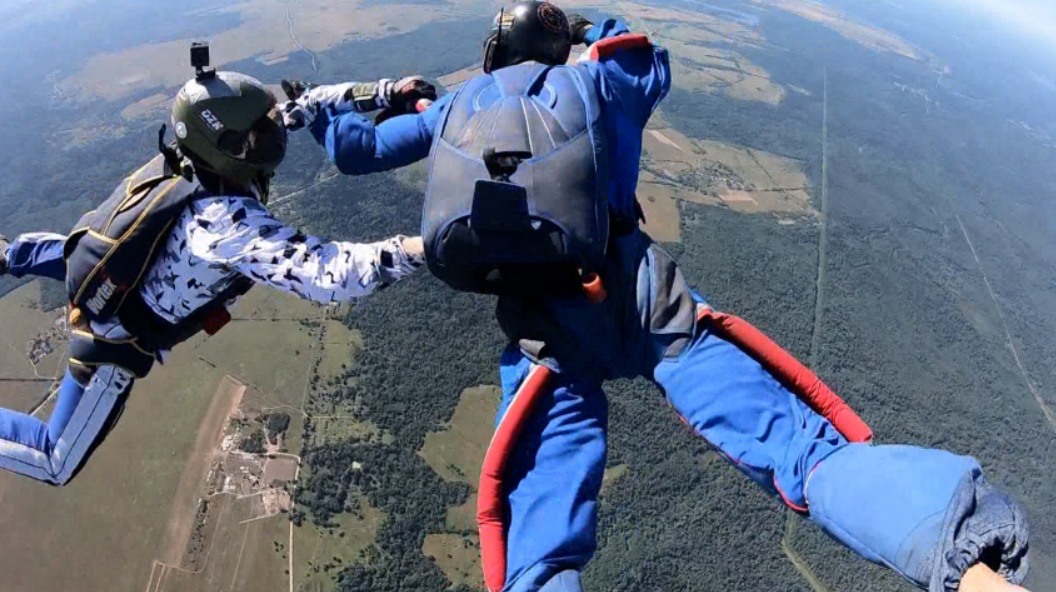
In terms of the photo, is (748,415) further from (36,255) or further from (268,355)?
(268,355)

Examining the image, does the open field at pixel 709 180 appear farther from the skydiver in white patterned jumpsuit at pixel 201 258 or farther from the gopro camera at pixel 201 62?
the gopro camera at pixel 201 62

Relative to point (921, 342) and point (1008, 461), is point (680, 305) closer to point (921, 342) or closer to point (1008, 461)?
point (1008, 461)

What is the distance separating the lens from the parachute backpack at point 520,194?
2480mm

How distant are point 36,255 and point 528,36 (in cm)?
351

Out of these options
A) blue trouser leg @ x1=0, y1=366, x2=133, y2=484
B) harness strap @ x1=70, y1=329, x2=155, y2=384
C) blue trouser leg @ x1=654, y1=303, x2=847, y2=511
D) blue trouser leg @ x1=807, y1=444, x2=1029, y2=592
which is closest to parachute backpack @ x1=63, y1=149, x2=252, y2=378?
harness strap @ x1=70, y1=329, x2=155, y2=384

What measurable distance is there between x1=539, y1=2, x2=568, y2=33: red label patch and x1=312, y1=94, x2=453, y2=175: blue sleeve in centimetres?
75

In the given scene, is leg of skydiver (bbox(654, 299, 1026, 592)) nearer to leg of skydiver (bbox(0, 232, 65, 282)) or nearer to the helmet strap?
the helmet strap

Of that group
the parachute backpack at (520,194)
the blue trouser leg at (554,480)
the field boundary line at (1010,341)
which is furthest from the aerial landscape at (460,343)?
the blue trouser leg at (554,480)

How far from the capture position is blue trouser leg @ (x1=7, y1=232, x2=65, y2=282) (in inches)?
146

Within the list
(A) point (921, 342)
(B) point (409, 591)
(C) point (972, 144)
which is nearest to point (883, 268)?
(A) point (921, 342)

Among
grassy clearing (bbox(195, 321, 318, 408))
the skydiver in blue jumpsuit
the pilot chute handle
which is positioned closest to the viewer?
the skydiver in blue jumpsuit

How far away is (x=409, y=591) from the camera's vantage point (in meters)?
24.2

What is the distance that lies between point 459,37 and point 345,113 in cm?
9213

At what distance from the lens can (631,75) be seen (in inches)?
125
